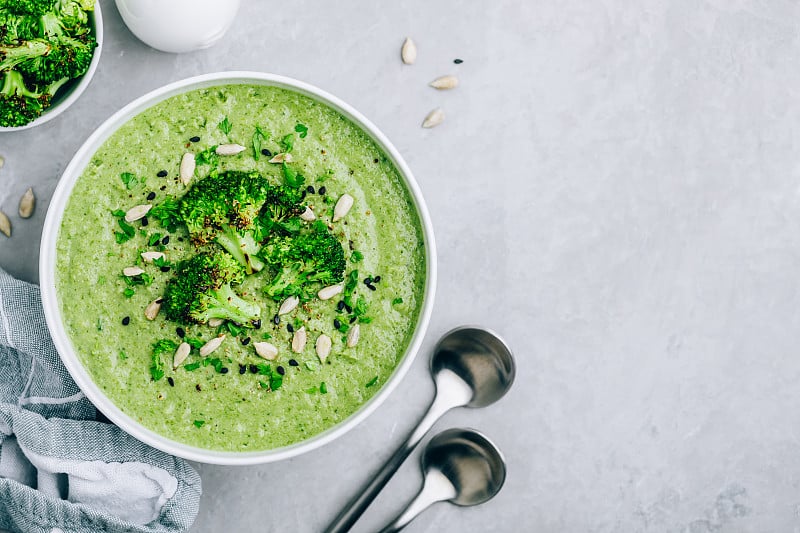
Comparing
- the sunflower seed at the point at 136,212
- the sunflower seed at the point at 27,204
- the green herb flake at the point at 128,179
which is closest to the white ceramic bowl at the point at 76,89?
the sunflower seed at the point at 27,204

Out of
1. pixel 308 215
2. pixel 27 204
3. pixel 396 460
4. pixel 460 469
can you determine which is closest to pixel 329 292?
pixel 308 215

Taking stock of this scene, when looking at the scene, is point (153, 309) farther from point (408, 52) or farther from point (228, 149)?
point (408, 52)

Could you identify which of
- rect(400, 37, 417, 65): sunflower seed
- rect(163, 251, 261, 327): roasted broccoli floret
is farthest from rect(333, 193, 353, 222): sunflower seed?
rect(400, 37, 417, 65): sunflower seed

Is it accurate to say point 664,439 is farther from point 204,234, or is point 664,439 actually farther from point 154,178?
point 154,178

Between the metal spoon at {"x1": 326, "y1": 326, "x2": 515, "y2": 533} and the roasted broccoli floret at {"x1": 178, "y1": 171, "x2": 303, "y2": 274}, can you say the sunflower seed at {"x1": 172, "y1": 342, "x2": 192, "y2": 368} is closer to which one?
the roasted broccoli floret at {"x1": 178, "y1": 171, "x2": 303, "y2": 274}

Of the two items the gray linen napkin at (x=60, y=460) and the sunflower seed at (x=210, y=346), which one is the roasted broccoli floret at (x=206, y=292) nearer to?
the sunflower seed at (x=210, y=346)
